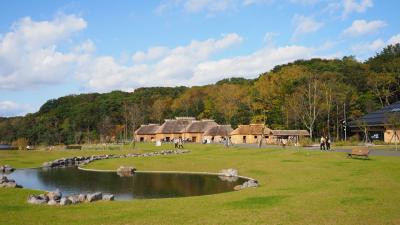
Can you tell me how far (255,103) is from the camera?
276ft

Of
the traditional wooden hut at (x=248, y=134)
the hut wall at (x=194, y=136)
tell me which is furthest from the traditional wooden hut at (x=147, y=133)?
the traditional wooden hut at (x=248, y=134)

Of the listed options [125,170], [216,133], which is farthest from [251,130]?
[125,170]

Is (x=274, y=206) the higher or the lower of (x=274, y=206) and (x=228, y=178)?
the higher

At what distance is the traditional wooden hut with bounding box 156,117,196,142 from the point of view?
91.8 metres

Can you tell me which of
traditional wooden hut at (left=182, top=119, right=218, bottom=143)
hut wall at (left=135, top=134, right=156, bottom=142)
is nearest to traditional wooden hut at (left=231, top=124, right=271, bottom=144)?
traditional wooden hut at (left=182, top=119, right=218, bottom=143)

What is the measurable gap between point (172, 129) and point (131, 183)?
221 feet

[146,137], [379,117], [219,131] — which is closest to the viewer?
[379,117]

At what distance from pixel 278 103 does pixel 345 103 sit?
530 inches

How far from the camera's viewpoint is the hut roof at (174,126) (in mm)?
91875

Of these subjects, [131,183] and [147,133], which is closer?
[131,183]

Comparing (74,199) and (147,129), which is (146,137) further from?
(74,199)

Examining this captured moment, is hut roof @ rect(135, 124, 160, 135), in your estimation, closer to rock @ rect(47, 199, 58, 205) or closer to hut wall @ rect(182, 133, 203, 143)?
hut wall @ rect(182, 133, 203, 143)

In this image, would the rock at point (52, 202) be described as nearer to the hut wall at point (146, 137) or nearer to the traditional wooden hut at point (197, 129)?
the traditional wooden hut at point (197, 129)

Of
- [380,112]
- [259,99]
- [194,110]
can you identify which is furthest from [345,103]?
[194,110]
